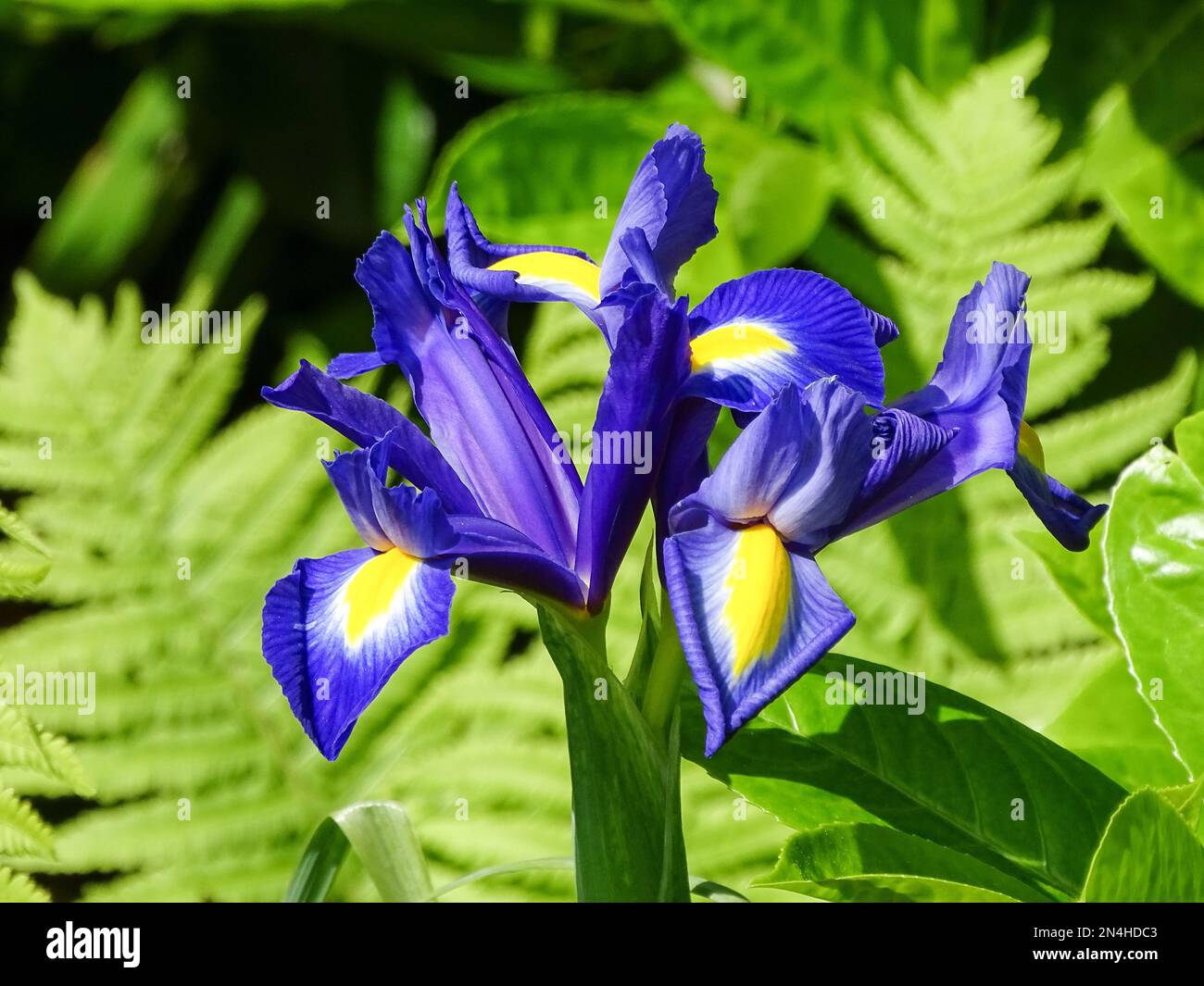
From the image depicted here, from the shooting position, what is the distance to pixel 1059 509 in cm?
84

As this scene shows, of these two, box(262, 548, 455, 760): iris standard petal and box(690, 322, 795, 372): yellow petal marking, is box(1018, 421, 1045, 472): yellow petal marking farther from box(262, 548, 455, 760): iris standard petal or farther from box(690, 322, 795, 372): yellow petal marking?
box(262, 548, 455, 760): iris standard petal

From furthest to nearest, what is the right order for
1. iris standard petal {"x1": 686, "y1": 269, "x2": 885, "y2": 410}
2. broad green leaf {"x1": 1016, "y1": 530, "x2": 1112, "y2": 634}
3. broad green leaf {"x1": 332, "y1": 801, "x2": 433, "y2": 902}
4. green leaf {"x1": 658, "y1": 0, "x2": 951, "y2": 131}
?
green leaf {"x1": 658, "y1": 0, "x2": 951, "y2": 131} → broad green leaf {"x1": 1016, "y1": 530, "x2": 1112, "y2": 634} → broad green leaf {"x1": 332, "y1": 801, "x2": 433, "y2": 902} → iris standard petal {"x1": 686, "y1": 269, "x2": 885, "y2": 410}

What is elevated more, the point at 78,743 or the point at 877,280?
the point at 877,280

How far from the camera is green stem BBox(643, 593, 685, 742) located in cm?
81

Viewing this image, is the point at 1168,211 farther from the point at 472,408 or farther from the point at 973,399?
the point at 472,408

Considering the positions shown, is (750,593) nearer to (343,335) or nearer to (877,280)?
(877,280)

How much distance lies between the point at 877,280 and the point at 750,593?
108 centimetres

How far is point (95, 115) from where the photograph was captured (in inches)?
110

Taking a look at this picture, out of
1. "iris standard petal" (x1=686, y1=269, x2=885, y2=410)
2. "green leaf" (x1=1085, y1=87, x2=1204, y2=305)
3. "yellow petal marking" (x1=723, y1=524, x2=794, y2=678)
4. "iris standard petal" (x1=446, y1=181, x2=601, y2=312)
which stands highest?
"green leaf" (x1=1085, y1=87, x2=1204, y2=305)

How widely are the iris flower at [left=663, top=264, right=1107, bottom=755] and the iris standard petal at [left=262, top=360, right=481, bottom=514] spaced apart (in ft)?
0.53

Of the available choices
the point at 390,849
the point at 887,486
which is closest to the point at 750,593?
the point at 887,486

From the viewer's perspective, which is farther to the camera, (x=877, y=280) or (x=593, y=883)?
(x=877, y=280)

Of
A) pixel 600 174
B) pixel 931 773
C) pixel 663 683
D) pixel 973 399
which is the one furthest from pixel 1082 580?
pixel 600 174

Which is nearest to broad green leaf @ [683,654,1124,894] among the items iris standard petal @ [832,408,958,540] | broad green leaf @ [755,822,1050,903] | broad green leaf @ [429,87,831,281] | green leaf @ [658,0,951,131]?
broad green leaf @ [755,822,1050,903]
